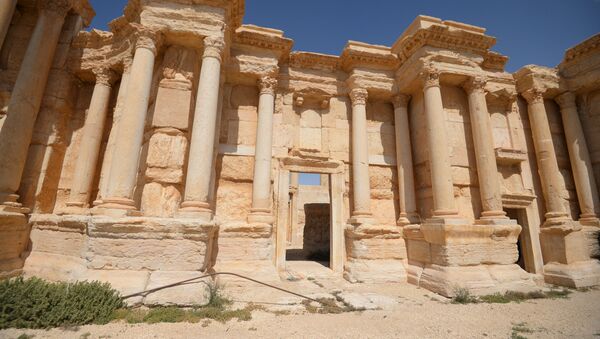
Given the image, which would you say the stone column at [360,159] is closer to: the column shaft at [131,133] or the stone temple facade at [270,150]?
the stone temple facade at [270,150]

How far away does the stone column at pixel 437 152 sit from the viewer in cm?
752

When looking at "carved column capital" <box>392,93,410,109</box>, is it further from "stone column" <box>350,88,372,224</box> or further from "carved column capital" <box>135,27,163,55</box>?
"carved column capital" <box>135,27,163,55</box>

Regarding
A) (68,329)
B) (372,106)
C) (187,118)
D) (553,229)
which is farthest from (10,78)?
(553,229)

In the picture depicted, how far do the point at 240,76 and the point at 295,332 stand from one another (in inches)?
290

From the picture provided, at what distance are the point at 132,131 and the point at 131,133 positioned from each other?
51 mm

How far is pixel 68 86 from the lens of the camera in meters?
8.39

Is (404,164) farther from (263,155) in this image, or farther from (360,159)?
(263,155)

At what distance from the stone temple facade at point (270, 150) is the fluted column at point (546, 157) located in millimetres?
52

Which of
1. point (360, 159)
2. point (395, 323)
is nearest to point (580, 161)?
point (360, 159)

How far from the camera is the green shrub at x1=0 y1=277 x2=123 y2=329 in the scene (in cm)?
385

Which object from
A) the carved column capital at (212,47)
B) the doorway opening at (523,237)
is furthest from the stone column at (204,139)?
the doorway opening at (523,237)

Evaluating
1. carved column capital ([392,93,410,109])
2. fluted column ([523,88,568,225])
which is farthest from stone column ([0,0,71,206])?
fluted column ([523,88,568,225])

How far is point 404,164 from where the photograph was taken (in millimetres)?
9195

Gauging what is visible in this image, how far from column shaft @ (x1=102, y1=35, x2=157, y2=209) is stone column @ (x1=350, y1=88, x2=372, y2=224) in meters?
5.95
